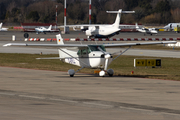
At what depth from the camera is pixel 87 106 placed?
1369 centimetres

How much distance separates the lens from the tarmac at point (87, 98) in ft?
39.6

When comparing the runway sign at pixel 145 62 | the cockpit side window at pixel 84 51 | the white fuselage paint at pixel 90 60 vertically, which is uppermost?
the cockpit side window at pixel 84 51

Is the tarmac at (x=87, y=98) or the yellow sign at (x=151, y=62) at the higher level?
the yellow sign at (x=151, y=62)

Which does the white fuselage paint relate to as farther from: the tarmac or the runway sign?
the runway sign

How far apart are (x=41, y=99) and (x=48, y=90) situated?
278 cm

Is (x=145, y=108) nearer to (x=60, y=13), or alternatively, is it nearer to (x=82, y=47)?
(x=82, y=47)

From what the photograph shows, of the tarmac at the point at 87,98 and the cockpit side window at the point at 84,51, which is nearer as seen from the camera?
the tarmac at the point at 87,98

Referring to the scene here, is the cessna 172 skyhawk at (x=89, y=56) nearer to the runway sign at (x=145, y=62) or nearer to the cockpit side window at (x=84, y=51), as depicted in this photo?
the cockpit side window at (x=84, y=51)

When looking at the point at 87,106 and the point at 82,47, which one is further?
the point at 82,47

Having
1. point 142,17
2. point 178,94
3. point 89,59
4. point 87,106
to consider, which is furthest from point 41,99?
point 142,17

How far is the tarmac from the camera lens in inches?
475

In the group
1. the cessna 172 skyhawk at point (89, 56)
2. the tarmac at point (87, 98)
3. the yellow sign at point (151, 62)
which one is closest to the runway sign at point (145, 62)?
the yellow sign at point (151, 62)

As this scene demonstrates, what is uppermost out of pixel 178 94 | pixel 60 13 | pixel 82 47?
pixel 60 13

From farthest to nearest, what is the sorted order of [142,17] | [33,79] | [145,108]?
[142,17] → [33,79] → [145,108]
